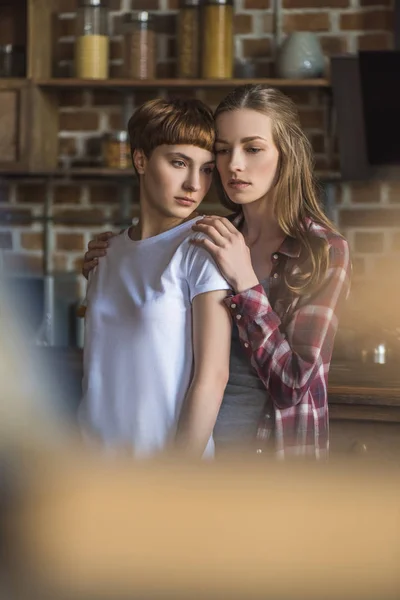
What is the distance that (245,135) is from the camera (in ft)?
3.45

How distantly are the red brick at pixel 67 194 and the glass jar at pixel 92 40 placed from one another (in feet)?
1.14

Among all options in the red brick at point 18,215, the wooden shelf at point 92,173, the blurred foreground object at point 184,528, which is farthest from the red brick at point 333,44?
the blurred foreground object at point 184,528

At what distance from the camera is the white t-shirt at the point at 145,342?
873 millimetres

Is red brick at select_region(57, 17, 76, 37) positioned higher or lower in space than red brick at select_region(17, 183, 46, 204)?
higher

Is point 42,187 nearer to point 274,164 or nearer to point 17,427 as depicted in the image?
point 274,164

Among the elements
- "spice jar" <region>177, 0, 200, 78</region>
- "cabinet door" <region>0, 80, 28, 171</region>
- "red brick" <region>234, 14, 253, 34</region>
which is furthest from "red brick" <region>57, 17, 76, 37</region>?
"red brick" <region>234, 14, 253, 34</region>

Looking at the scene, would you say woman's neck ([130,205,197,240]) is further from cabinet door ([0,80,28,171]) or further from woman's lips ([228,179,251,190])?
cabinet door ([0,80,28,171])

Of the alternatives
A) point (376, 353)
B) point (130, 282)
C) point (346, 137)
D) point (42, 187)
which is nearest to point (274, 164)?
point (130, 282)

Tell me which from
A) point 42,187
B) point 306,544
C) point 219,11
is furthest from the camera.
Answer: point 42,187

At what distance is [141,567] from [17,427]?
0.04 metres

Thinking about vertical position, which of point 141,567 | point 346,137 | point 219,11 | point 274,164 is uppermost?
point 219,11

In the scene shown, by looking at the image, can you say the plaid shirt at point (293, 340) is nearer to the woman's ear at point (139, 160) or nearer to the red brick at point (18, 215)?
the woman's ear at point (139, 160)

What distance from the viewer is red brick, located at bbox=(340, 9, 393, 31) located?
2.38 metres

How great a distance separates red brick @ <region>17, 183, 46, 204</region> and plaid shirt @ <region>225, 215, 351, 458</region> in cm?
151
